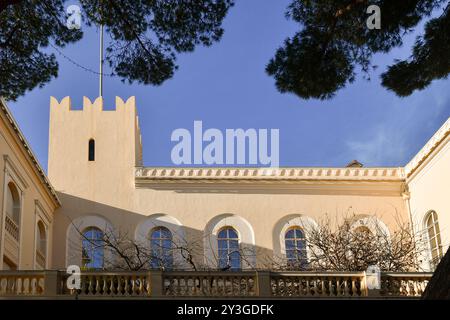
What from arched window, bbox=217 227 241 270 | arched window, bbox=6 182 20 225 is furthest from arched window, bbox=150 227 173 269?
arched window, bbox=6 182 20 225

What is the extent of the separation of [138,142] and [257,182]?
17.0ft

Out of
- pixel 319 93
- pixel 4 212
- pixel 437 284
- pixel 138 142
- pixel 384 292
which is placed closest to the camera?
pixel 437 284

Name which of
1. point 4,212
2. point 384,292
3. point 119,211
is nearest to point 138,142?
point 119,211

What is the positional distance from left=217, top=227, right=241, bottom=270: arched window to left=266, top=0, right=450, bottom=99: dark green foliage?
14096 millimetres

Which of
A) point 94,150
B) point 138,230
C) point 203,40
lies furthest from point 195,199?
point 203,40

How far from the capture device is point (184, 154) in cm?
2745

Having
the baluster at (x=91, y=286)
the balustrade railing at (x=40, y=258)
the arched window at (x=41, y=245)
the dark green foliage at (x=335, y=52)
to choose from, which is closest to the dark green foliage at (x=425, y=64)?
the dark green foliage at (x=335, y=52)

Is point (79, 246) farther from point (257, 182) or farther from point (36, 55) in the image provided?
point (36, 55)

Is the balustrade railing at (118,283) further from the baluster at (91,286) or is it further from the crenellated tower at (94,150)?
the crenellated tower at (94,150)

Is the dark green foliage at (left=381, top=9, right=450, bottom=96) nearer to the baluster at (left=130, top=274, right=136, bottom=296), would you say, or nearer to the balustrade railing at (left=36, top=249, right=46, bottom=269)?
the baluster at (left=130, top=274, right=136, bottom=296)

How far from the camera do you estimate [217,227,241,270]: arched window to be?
29.3 meters

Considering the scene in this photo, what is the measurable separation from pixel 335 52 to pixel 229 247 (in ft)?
48.7

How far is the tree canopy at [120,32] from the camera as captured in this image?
15.6 m

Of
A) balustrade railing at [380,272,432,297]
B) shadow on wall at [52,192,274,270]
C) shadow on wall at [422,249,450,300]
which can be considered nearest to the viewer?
shadow on wall at [422,249,450,300]
